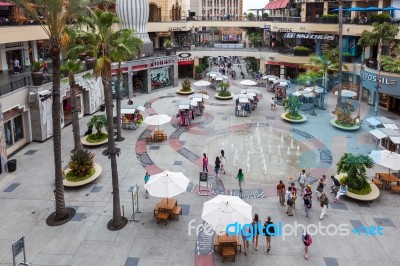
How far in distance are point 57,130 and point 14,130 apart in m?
12.5

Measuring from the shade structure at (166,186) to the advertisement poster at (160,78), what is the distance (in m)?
32.2

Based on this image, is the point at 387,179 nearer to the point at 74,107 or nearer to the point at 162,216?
the point at 162,216

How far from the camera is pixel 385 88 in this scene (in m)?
37.2

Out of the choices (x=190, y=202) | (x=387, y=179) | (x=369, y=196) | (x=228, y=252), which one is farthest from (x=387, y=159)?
(x=228, y=252)

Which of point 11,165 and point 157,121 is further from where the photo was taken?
point 157,121

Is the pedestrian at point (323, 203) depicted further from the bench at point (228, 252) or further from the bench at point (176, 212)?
the bench at point (176, 212)

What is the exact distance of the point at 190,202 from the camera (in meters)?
21.8

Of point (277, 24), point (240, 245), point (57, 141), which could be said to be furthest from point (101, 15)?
point (277, 24)

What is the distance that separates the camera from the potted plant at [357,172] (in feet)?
72.2

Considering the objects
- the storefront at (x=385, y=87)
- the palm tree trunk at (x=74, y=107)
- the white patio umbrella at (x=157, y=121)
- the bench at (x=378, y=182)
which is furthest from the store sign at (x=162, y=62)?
the bench at (x=378, y=182)

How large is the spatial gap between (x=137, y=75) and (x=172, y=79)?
5345 millimetres

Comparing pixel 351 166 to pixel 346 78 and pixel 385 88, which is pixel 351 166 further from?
pixel 346 78

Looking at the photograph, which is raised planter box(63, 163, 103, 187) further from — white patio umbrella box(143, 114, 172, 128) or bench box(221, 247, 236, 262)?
bench box(221, 247, 236, 262)

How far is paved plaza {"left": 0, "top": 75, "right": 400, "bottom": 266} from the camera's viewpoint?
17.0 m
